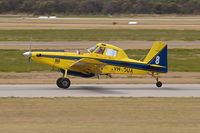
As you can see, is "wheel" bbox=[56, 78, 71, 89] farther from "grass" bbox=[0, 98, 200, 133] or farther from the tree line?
the tree line

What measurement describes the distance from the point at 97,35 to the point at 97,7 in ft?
196

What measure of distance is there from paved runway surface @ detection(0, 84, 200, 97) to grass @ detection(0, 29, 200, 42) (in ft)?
92.6

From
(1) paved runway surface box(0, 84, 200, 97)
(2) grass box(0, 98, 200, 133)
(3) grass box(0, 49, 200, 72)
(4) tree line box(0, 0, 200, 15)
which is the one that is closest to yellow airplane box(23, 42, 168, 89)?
(1) paved runway surface box(0, 84, 200, 97)

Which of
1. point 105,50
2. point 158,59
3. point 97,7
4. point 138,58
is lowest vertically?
point 158,59

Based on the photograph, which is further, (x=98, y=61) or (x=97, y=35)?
(x=97, y=35)

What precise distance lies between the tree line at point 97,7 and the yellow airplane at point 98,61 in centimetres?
8636

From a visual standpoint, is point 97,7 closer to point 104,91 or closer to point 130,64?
point 130,64

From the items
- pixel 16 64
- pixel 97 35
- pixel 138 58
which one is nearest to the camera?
pixel 16 64

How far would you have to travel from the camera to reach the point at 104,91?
21.8m

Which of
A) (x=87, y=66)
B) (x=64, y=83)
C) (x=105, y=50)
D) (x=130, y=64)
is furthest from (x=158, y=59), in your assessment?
(x=64, y=83)

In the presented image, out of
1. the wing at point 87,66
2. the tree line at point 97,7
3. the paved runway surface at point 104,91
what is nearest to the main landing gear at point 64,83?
the paved runway surface at point 104,91

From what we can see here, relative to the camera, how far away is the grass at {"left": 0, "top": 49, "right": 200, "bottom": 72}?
103ft

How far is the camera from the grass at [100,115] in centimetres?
1344

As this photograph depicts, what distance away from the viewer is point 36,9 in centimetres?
10956
